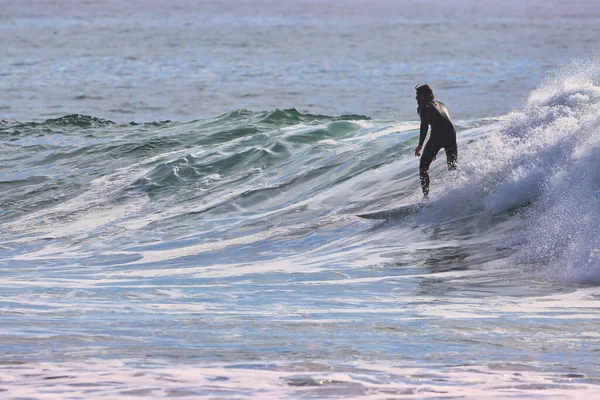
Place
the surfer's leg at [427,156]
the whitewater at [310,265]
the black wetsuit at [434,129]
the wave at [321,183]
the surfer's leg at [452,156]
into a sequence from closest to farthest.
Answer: the whitewater at [310,265], the wave at [321,183], the black wetsuit at [434,129], the surfer's leg at [427,156], the surfer's leg at [452,156]

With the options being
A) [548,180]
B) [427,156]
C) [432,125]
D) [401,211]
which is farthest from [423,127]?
[548,180]

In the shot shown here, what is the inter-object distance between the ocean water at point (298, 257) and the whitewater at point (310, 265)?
3 centimetres

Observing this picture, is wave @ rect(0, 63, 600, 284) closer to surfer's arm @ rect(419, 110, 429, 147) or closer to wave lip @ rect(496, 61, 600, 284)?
wave lip @ rect(496, 61, 600, 284)

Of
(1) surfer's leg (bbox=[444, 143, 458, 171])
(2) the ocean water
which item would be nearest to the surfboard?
(2) the ocean water

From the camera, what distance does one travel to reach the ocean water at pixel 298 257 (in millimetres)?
6980

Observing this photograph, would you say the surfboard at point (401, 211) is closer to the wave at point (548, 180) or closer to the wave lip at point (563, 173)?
the wave at point (548, 180)

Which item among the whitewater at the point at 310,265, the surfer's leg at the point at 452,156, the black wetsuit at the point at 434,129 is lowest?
the whitewater at the point at 310,265

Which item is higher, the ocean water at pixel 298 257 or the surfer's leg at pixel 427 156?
the surfer's leg at pixel 427 156

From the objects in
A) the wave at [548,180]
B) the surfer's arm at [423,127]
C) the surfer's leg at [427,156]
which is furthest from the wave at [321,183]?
the surfer's arm at [423,127]

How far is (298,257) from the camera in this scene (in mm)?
11930

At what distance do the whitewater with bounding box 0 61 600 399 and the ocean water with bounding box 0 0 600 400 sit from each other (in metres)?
0.03

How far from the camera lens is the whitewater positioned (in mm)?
6961

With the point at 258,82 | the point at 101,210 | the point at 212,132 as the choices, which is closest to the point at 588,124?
the point at 101,210

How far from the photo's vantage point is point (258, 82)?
39.2 metres
